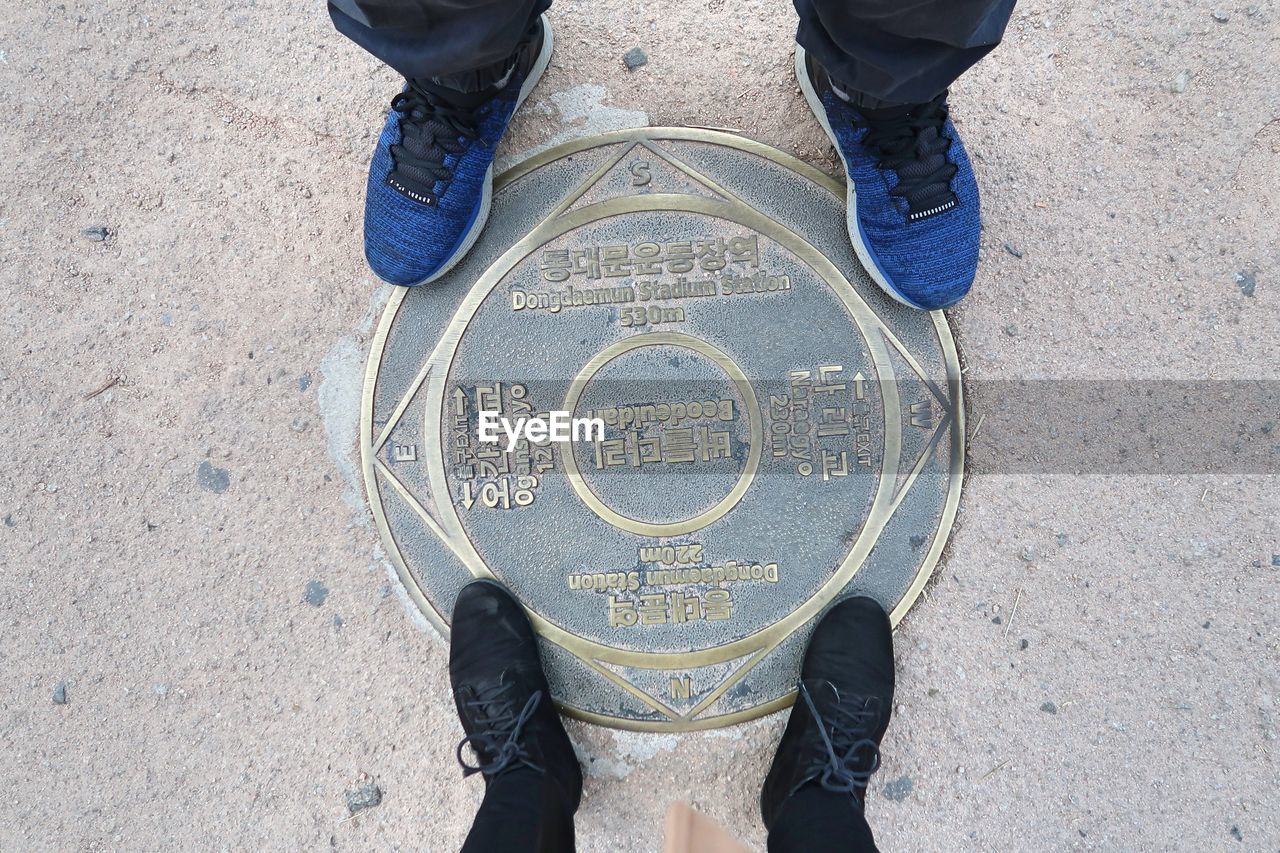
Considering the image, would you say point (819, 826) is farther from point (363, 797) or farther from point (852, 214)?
point (852, 214)

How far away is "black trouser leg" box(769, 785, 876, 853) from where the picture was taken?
1363 mm

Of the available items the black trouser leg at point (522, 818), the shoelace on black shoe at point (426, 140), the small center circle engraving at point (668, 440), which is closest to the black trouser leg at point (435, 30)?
the shoelace on black shoe at point (426, 140)

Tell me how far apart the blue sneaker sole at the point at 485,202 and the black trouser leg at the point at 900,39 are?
644 mm

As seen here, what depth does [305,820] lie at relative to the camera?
1629 mm

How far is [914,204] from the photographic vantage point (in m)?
1.54

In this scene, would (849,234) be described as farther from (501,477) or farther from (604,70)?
(501,477)

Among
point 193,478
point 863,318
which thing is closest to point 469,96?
point 863,318

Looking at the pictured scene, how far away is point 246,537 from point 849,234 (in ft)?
5.00

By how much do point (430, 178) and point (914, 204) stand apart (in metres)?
1.03

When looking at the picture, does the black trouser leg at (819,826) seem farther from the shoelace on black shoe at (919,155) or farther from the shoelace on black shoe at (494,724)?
the shoelace on black shoe at (919,155)

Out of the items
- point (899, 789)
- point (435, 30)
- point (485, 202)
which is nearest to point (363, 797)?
point (899, 789)

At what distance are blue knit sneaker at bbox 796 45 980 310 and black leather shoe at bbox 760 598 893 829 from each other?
2.29ft

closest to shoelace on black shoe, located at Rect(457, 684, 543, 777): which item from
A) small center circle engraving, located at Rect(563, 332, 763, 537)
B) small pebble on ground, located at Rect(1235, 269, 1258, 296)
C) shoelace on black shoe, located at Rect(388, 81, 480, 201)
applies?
small center circle engraving, located at Rect(563, 332, 763, 537)

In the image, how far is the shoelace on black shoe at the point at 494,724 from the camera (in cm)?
151
